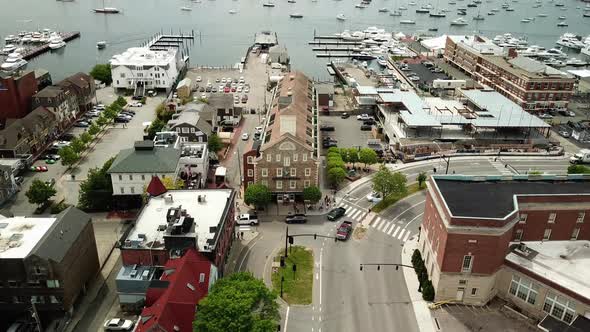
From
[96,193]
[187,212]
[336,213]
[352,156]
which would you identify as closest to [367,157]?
[352,156]

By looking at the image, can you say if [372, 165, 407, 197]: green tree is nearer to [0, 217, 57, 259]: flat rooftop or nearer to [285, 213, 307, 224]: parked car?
[285, 213, 307, 224]: parked car

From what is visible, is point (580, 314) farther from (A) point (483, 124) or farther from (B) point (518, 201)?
(A) point (483, 124)

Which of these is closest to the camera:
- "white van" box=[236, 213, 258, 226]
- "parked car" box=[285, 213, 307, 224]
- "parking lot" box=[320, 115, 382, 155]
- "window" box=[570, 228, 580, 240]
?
"window" box=[570, 228, 580, 240]

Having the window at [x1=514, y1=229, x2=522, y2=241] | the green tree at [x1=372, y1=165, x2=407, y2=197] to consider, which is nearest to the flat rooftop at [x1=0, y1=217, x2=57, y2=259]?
the green tree at [x1=372, y1=165, x2=407, y2=197]

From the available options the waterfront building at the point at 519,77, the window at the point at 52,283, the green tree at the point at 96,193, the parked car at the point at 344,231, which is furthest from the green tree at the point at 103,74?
the waterfront building at the point at 519,77

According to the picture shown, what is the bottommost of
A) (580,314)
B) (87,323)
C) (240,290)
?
(87,323)

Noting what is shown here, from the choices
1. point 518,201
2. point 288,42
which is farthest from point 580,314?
point 288,42
